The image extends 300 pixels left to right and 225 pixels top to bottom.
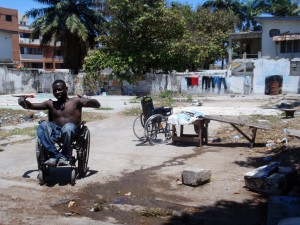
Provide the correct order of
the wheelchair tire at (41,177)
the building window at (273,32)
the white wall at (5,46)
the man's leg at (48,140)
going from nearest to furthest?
the man's leg at (48,140) → the wheelchair tire at (41,177) → the building window at (273,32) → the white wall at (5,46)

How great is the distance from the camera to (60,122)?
5.83 metres

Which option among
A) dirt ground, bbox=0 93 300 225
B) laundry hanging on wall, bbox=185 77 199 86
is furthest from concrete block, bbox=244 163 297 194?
laundry hanging on wall, bbox=185 77 199 86

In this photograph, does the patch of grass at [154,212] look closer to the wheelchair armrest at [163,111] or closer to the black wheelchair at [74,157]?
the black wheelchair at [74,157]

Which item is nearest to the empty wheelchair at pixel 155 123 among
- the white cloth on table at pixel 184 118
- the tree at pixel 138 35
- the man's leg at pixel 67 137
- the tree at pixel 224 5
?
the white cloth on table at pixel 184 118

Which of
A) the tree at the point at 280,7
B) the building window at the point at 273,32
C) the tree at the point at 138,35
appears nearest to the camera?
the tree at the point at 138,35

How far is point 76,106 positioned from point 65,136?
1.92 feet

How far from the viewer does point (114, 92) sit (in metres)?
33.2

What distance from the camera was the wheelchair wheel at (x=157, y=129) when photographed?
9.03m

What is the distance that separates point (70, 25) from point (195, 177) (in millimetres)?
31640

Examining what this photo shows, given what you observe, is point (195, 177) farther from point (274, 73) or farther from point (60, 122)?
point (274, 73)

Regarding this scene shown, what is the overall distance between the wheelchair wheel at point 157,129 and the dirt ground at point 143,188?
1.17 feet

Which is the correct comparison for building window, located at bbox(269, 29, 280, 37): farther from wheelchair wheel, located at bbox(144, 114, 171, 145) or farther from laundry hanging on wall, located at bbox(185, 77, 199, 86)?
wheelchair wheel, located at bbox(144, 114, 171, 145)

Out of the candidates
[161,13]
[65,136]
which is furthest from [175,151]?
[161,13]

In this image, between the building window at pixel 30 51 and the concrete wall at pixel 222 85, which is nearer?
the concrete wall at pixel 222 85
